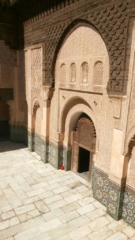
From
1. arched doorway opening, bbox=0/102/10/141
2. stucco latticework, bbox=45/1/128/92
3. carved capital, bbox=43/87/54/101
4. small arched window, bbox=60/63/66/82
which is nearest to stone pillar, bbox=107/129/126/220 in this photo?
stucco latticework, bbox=45/1/128/92

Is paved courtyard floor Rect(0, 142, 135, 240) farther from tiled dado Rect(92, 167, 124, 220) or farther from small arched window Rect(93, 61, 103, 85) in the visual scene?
small arched window Rect(93, 61, 103, 85)

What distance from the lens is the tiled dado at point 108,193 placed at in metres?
4.51

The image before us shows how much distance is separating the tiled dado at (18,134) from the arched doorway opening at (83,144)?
358 centimetres

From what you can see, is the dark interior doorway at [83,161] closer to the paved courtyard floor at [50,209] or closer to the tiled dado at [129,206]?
the paved courtyard floor at [50,209]

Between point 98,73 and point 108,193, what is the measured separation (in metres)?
2.94

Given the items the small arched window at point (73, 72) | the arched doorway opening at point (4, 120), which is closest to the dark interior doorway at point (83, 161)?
the small arched window at point (73, 72)

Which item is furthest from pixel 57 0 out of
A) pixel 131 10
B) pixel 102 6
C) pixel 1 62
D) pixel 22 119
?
pixel 22 119

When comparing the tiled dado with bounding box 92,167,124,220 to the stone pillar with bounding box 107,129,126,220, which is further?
the tiled dado with bounding box 92,167,124,220

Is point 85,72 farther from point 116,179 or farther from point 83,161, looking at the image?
point 83,161

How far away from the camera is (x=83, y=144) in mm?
6156

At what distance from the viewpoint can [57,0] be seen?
5.76 meters

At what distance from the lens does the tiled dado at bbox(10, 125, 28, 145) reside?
960 centimetres

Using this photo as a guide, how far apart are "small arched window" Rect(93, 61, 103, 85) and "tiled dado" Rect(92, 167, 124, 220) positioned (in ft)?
7.37

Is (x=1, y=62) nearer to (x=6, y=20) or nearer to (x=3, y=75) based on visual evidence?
(x=3, y=75)
